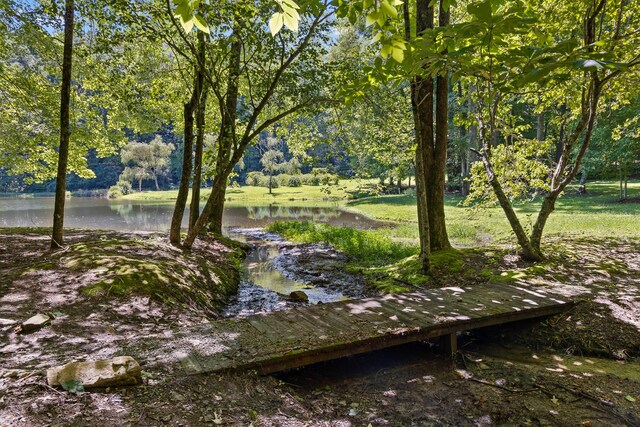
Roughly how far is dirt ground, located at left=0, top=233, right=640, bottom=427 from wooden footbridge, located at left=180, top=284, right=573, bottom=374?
9.0 inches

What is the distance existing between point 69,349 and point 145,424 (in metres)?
1.87

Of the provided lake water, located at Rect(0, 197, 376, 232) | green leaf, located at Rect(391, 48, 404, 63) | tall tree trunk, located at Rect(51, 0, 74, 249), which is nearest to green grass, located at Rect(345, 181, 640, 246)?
lake water, located at Rect(0, 197, 376, 232)

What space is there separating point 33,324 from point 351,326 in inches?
147

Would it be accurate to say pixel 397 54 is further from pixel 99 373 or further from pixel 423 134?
pixel 423 134

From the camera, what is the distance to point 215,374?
11.5 feet

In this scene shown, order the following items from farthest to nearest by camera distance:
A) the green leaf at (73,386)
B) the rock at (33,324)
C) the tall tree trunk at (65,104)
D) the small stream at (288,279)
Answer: the small stream at (288,279) < the tall tree trunk at (65,104) < the rock at (33,324) < the green leaf at (73,386)

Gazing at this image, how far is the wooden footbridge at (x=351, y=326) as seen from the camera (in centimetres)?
387

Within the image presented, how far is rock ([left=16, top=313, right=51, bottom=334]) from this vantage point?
14.1 ft

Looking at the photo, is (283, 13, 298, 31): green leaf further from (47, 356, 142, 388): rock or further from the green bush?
the green bush

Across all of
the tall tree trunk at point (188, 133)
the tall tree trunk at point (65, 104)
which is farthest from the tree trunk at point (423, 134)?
the tall tree trunk at point (65, 104)

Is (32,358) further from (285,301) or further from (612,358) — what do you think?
(612,358)

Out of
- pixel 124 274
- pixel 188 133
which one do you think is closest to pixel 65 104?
pixel 188 133

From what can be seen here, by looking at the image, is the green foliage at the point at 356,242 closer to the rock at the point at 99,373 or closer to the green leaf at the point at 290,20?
the rock at the point at 99,373

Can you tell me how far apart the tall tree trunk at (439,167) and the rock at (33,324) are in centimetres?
774
